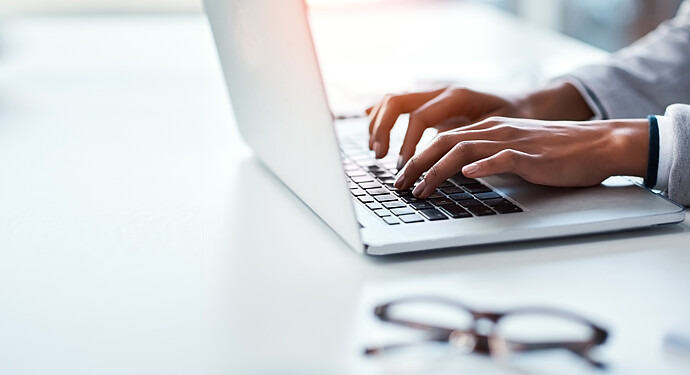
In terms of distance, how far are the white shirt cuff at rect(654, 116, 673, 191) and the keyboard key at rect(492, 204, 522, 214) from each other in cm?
17

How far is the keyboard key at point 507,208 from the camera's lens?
0.77 m

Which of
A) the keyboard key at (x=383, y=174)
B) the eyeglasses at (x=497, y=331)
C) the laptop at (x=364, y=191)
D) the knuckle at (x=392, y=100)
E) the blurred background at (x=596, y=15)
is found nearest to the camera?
the eyeglasses at (x=497, y=331)

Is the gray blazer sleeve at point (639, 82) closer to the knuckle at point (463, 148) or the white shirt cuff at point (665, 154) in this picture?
the white shirt cuff at point (665, 154)

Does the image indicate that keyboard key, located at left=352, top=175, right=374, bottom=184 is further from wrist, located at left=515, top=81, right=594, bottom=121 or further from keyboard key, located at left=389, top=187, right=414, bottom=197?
wrist, located at left=515, top=81, right=594, bottom=121

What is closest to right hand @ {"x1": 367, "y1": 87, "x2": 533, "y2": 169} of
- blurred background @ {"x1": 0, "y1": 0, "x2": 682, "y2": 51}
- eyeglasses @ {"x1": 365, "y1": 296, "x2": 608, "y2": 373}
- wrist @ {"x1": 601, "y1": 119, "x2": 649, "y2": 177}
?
wrist @ {"x1": 601, "y1": 119, "x2": 649, "y2": 177}

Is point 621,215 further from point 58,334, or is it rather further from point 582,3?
point 582,3

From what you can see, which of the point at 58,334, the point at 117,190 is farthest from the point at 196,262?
the point at 117,190

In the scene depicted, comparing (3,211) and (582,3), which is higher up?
(3,211)

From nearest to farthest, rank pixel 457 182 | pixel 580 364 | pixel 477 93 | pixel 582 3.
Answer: pixel 580 364 < pixel 457 182 < pixel 477 93 < pixel 582 3

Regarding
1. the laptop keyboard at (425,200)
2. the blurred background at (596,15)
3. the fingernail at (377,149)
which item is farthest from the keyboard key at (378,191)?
the blurred background at (596,15)

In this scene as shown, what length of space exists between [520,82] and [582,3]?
96.3 inches

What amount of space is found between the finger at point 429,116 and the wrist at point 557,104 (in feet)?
0.37

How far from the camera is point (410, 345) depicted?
0.56 m

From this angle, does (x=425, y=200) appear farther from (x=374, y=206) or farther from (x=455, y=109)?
(x=455, y=109)
